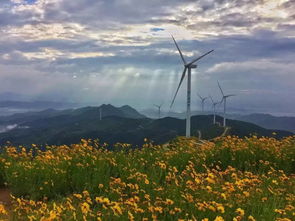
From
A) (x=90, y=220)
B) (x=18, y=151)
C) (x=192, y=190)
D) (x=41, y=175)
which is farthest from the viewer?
(x=18, y=151)

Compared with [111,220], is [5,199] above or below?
below

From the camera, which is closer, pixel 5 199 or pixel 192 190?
pixel 192 190

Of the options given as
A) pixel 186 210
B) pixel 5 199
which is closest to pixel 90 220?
pixel 186 210

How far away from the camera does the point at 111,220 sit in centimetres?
609

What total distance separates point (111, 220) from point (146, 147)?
6588 mm

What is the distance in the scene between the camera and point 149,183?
27.5 feet

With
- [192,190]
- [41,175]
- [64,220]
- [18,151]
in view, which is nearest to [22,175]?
[41,175]

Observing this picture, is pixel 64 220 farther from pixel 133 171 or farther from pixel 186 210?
pixel 133 171

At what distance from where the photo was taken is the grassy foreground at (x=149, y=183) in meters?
6.39

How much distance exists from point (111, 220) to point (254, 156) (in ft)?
25.1

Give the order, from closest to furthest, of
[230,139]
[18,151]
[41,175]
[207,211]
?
[207,211] → [41,175] → [18,151] → [230,139]

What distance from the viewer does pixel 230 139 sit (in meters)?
13.8

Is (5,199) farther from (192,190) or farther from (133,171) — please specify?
(192,190)

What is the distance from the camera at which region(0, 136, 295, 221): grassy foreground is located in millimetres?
6391
